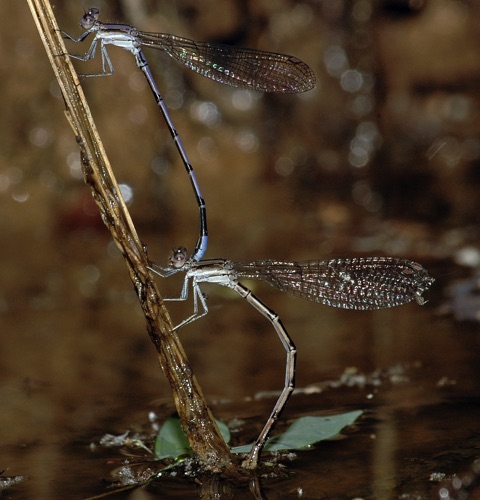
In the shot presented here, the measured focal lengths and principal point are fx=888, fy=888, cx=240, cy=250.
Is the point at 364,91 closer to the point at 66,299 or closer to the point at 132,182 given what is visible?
the point at 132,182

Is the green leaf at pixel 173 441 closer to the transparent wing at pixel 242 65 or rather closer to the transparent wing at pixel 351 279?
the transparent wing at pixel 351 279

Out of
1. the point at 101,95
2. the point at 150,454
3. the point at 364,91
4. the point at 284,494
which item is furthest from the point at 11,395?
the point at 364,91

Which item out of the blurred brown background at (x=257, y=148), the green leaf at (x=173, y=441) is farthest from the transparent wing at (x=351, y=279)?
the blurred brown background at (x=257, y=148)

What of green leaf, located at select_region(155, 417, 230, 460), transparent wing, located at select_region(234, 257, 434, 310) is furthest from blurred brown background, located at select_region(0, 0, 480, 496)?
green leaf, located at select_region(155, 417, 230, 460)

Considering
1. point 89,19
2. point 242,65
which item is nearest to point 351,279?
point 242,65

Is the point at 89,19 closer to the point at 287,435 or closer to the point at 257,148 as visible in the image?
the point at 287,435

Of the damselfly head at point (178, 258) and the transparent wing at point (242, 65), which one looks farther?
the transparent wing at point (242, 65)
